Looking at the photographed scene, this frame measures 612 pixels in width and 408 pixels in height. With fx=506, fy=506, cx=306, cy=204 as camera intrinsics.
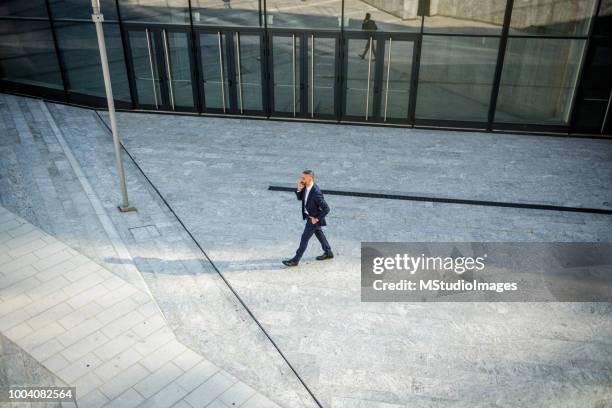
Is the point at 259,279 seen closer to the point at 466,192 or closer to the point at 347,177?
the point at 347,177

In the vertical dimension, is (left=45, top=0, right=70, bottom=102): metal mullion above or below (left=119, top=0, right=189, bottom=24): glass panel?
below

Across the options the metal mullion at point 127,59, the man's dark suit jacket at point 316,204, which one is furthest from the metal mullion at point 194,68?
the man's dark suit jacket at point 316,204

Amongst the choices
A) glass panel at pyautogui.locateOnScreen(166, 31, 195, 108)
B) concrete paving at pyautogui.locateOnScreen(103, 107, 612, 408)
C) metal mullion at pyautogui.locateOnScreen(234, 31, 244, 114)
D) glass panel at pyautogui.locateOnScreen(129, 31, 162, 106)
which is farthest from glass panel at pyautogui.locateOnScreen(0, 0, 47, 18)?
metal mullion at pyautogui.locateOnScreen(234, 31, 244, 114)

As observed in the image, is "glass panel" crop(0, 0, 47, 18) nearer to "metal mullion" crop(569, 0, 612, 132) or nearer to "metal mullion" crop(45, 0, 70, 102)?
"metal mullion" crop(45, 0, 70, 102)

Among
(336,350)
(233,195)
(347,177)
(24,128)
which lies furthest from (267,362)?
(24,128)

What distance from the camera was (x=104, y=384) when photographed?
6.44 meters

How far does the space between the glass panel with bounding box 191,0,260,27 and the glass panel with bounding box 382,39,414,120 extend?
154 inches

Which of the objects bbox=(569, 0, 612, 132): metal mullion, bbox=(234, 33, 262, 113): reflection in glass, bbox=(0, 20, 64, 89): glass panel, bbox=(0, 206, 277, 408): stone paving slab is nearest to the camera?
bbox=(0, 206, 277, 408): stone paving slab

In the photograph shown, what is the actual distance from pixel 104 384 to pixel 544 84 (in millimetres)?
13172

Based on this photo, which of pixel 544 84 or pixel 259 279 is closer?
pixel 259 279

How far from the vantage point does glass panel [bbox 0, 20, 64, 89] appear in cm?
1616

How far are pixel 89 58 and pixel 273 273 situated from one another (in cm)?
1127

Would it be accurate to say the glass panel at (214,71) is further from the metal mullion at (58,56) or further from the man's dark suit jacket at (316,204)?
the man's dark suit jacket at (316,204)

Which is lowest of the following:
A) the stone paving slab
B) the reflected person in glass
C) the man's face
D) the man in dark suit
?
the stone paving slab
